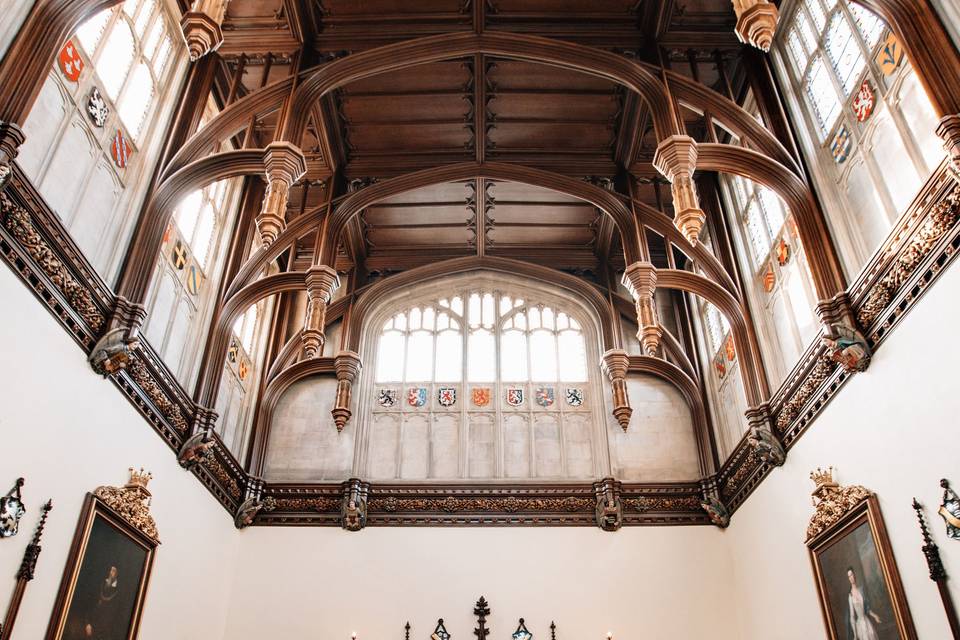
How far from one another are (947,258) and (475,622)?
9584 millimetres

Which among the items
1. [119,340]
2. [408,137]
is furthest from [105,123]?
[408,137]

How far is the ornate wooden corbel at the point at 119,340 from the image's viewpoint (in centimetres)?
927

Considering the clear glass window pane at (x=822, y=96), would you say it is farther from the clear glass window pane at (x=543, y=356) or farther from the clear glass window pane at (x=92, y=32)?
the clear glass window pane at (x=92, y=32)

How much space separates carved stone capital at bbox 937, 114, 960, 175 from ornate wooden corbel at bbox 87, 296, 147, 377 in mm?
9094

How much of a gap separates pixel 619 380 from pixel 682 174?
5.59 meters

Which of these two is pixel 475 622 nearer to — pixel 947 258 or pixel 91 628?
pixel 91 628

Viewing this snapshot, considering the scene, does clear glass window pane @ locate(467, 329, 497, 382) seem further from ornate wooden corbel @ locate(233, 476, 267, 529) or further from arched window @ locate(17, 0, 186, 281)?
arched window @ locate(17, 0, 186, 281)

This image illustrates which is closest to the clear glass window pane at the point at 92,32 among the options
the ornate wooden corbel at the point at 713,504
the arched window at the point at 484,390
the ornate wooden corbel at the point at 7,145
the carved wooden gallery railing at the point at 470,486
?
the carved wooden gallery railing at the point at 470,486

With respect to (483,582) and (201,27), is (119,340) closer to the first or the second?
(201,27)

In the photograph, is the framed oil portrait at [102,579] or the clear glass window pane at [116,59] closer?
the framed oil portrait at [102,579]

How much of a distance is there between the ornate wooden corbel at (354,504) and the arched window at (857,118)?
9.27m

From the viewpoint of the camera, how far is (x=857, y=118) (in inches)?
392

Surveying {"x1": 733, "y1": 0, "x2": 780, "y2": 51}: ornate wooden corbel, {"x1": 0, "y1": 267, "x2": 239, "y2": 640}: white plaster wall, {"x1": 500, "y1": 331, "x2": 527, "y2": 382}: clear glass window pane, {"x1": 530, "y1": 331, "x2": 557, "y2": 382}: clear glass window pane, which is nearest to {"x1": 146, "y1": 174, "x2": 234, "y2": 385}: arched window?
{"x1": 0, "y1": 267, "x2": 239, "y2": 640}: white plaster wall

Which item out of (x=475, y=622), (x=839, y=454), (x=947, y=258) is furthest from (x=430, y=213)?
(x=947, y=258)
